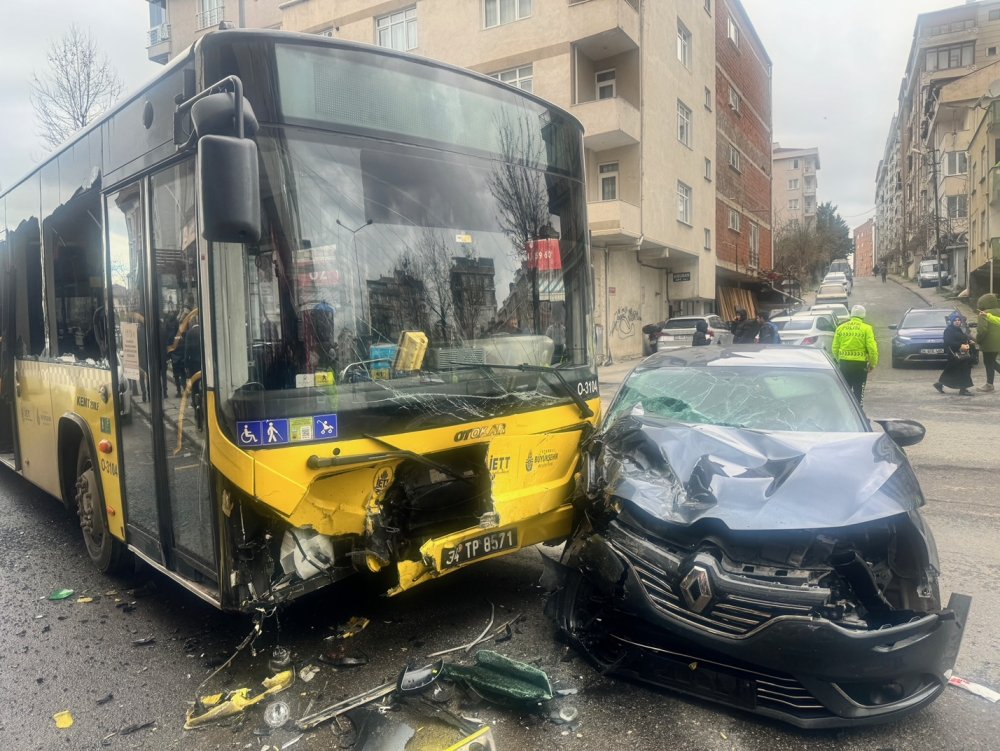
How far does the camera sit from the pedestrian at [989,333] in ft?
42.1

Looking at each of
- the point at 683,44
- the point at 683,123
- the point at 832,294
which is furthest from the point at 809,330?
the point at 832,294

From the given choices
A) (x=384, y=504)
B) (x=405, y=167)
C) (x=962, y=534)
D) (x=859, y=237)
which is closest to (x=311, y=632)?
(x=384, y=504)

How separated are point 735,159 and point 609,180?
17603 millimetres

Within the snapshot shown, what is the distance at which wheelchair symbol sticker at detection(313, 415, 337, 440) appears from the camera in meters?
3.27

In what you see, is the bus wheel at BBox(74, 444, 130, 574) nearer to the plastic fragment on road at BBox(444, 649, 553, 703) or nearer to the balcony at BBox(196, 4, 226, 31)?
the plastic fragment on road at BBox(444, 649, 553, 703)

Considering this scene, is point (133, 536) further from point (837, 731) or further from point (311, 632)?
point (837, 731)

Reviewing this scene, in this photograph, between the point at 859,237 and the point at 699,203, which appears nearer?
the point at 699,203

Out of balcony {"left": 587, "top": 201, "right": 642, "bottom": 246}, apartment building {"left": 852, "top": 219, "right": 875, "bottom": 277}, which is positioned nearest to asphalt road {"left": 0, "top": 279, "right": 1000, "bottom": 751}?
balcony {"left": 587, "top": 201, "right": 642, "bottom": 246}

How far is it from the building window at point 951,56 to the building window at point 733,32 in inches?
1644

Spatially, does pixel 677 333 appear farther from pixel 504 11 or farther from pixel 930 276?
pixel 930 276

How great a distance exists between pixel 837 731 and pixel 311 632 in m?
2.74

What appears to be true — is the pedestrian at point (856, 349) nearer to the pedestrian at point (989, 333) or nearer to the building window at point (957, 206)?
the pedestrian at point (989, 333)

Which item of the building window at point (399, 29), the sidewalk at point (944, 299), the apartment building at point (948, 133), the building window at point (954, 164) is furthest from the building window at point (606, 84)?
the building window at point (954, 164)

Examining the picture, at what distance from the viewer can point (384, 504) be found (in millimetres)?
3688
